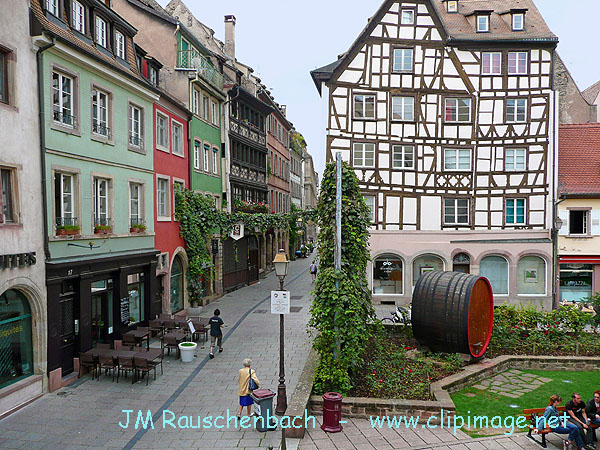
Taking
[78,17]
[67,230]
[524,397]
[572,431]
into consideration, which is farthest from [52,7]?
[572,431]

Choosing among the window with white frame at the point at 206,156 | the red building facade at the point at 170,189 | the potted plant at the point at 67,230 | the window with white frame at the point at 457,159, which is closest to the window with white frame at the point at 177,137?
the red building facade at the point at 170,189

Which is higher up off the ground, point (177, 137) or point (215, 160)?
point (177, 137)

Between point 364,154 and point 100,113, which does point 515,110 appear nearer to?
point 364,154

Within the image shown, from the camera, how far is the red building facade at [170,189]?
1991 cm

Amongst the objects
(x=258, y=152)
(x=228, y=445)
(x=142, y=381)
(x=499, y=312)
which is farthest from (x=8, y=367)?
(x=258, y=152)

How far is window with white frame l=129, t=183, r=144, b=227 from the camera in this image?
58.2 ft

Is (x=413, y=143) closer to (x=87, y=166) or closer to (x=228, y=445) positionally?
(x=87, y=166)

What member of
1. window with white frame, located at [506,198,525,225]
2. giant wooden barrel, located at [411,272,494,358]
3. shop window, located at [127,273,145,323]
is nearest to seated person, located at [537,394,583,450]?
giant wooden barrel, located at [411,272,494,358]

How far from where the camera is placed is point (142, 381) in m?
13.3

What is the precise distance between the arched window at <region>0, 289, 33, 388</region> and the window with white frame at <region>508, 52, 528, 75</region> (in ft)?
82.1

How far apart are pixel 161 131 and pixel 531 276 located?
66.6ft

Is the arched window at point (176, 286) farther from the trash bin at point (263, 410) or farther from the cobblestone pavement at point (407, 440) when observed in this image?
the cobblestone pavement at point (407, 440)

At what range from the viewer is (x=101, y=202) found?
1585 centimetres

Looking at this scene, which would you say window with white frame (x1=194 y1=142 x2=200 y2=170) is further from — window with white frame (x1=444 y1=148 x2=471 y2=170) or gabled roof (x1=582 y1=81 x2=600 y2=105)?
gabled roof (x1=582 y1=81 x2=600 y2=105)
